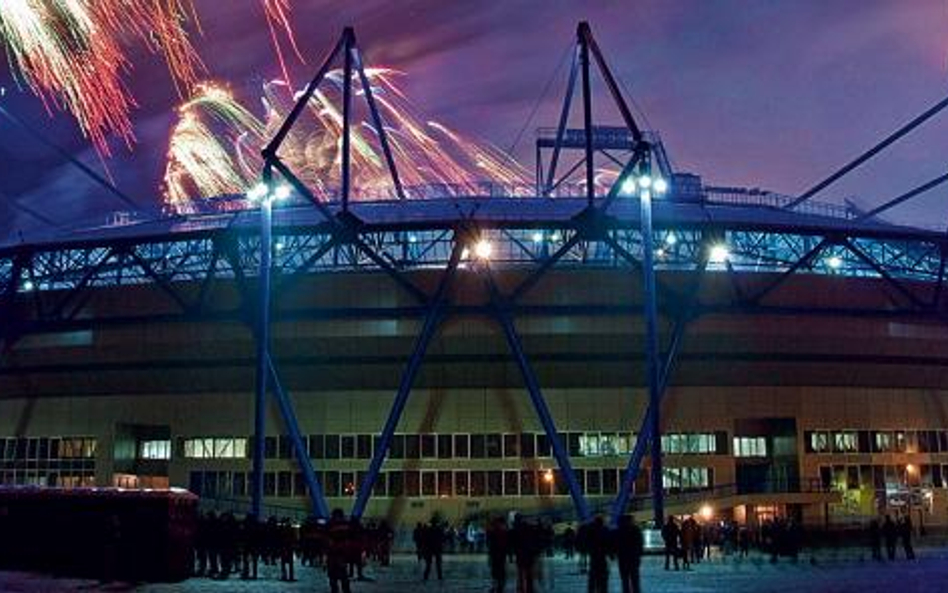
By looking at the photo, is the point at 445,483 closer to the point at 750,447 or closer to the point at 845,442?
the point at 750,447

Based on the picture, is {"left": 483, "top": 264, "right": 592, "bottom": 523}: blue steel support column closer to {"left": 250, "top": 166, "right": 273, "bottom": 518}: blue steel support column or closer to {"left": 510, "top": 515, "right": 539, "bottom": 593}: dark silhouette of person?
{"left": 250, "top": 166, "right": 273, "bottom": 518}: blue steel support column

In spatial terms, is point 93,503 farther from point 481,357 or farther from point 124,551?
point 481,357

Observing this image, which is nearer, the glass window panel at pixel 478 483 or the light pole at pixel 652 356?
the light pole at pixel 652 356

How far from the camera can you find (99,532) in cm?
2412

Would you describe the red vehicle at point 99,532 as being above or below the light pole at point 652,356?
below

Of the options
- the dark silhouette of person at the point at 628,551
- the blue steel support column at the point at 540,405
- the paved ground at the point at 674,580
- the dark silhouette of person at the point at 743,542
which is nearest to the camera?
the dark silhouette of person at the point at 628,551

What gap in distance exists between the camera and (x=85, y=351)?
57.9 metres

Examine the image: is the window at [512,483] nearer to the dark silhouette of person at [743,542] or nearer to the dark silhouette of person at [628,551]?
the dark silhouette of person at [743,542]

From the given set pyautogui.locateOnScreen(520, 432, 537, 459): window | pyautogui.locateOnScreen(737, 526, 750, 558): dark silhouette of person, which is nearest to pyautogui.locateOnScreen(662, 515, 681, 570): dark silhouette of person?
pyautogui.locateOnScreen(737, 526, 750, 558): dark silhouette of person

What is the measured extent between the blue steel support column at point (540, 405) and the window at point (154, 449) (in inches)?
806

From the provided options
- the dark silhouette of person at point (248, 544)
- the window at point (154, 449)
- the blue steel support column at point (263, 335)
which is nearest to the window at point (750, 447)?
the blue steel support column at point (263, 335)

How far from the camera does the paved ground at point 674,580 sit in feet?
71.6

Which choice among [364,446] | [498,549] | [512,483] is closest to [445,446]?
[512,483]

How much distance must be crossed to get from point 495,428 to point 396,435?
5.26 meters
